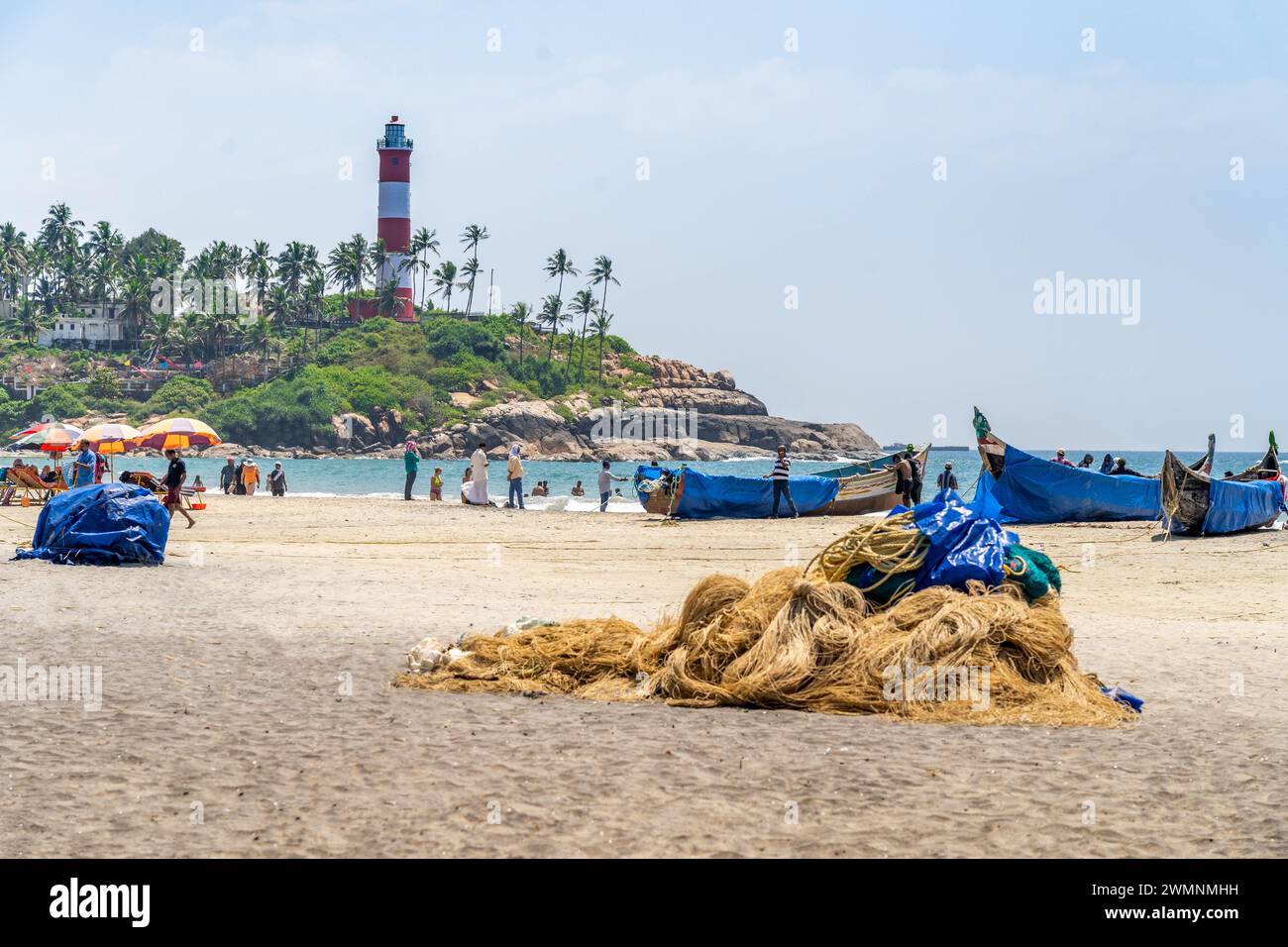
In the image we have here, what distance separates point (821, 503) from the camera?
99.7ft

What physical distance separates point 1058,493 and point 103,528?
2010 cm

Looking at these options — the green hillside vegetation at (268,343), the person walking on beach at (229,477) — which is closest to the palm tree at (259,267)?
the green hillside vegetation at (268,343)

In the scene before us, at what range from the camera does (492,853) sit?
5.31m

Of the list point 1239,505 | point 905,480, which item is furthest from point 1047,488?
point 1239,505

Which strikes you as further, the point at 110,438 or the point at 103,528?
the point at 110,438

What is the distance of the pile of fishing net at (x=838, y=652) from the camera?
827 centimetres

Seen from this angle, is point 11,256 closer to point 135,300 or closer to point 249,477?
point 135,300

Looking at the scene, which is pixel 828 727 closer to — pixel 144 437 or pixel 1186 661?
pixel 1186 661

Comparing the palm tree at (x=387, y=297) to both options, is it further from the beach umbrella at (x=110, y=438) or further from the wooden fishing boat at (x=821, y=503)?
the wooden fishing boat at (x=821, y=503)

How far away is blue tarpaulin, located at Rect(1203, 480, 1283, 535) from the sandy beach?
41.3 feet

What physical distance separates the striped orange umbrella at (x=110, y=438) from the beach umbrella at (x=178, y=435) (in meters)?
0.60

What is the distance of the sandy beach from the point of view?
5543 mm
